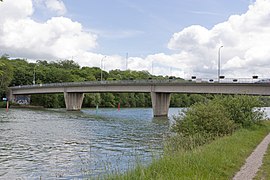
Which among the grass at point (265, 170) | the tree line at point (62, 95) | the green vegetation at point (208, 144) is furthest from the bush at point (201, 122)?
the tree line at point (62, 95)

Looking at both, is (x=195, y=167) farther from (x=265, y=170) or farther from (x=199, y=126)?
(x=199, y=126)

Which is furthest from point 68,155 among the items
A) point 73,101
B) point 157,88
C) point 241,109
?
point 73,101

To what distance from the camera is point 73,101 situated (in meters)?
102

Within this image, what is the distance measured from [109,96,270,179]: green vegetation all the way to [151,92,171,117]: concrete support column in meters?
35.5

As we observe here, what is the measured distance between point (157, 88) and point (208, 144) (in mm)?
50473

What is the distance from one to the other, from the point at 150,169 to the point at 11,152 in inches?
594

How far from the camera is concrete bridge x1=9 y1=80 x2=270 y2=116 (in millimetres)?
56812

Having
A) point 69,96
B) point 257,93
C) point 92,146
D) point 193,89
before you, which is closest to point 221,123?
point 92,146

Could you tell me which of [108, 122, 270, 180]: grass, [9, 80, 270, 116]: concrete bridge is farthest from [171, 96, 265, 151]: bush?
[9, 80, 270, 116]: concrete bridge

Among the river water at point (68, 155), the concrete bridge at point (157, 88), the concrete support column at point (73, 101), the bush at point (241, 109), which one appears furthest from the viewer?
the concrete support column at point (73, 101)

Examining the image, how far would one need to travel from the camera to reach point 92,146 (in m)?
28.7

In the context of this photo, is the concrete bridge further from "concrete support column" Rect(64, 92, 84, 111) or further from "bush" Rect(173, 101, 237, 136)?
"bush" Rect(173, 101, 237, 136)

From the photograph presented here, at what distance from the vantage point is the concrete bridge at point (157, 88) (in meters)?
56.8

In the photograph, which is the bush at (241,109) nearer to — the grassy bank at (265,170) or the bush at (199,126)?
the bush at (199,126)
